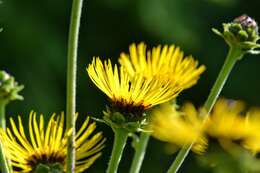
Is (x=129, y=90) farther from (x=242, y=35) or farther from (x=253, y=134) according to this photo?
(x=253, y=134)

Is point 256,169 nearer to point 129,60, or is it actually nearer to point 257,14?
point 129,60

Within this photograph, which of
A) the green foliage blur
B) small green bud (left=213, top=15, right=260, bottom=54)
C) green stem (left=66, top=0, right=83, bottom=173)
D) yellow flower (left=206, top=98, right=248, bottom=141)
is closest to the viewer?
yellow flower (left=206, top=98, right=248, bottom=141)

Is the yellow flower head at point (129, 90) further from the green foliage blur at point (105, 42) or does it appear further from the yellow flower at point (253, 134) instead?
the green foliage blur at point (105, 42)

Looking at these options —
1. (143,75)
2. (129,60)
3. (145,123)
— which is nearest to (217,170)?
(145,123)

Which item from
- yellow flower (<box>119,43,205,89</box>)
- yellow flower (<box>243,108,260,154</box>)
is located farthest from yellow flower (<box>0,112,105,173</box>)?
yellow flower (<box>243,108,260,154</box>)

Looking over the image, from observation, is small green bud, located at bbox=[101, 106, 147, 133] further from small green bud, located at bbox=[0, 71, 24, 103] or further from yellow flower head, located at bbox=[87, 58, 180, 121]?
small green bud, located at bbox=[0, 71, 24, 103]

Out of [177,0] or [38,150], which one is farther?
[177,0]
